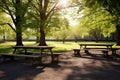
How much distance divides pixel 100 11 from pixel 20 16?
11.5 meters

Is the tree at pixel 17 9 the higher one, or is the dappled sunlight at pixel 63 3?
the dappled sunlight at pixel 63 3

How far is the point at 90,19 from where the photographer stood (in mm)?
33844

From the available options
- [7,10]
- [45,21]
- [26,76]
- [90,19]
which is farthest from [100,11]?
[26,76]

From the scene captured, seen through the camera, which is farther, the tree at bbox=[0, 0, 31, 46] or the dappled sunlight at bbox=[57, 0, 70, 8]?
the dappled sunlight at bbox=[57, 0, 70, 8]

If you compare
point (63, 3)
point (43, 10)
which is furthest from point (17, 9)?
point (63, 3)

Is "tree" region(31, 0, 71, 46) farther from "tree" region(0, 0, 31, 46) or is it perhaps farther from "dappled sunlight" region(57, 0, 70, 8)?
"tree" region(0, 0, 31, 46)

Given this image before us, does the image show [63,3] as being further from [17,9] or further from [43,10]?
[17,9]

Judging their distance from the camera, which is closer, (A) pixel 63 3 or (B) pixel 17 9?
(B) pixel 17 9

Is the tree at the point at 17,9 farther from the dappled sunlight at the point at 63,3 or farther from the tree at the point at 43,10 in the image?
the dappled sunlight at the point at 63,3

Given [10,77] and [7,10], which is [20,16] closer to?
[7,10]

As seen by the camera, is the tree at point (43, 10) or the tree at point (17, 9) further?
the tree at point (43, 10)

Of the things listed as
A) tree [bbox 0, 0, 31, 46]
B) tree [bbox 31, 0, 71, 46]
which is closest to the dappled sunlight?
tree [bbox 31, 0, 71, 46]

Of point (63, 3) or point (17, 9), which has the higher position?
point (63, 3)

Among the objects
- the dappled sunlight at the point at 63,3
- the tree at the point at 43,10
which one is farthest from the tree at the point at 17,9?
the dappled sunlight at the point at 63,3
